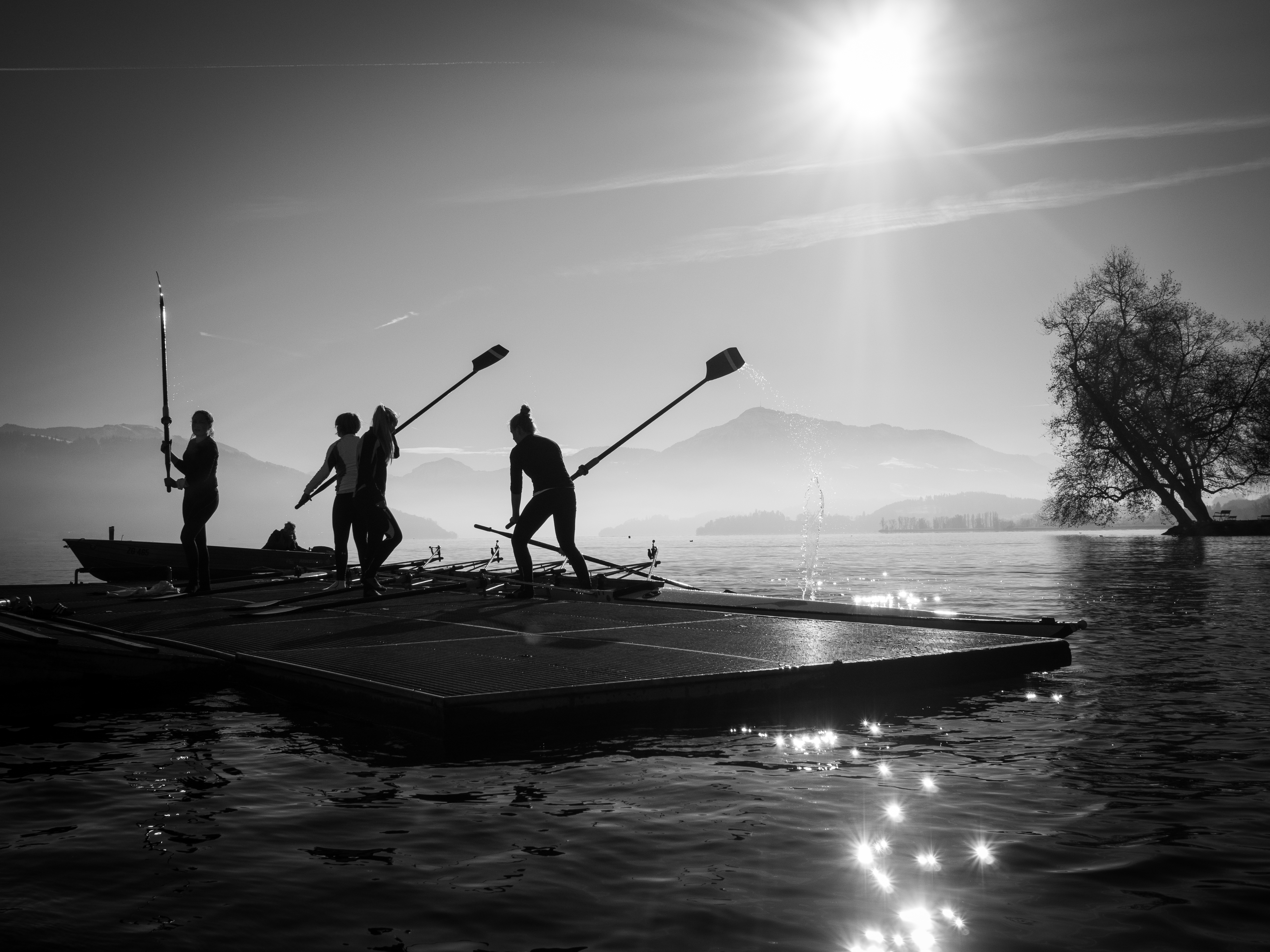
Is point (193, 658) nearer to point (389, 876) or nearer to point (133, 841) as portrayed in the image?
point (133, 841)

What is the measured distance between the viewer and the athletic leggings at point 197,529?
40.7 ft

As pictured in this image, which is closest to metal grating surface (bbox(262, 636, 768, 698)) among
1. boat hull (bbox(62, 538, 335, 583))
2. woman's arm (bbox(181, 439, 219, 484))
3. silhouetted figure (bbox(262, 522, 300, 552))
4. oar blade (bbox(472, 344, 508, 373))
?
woman's arm (bbox(181, 439, 219, 484))

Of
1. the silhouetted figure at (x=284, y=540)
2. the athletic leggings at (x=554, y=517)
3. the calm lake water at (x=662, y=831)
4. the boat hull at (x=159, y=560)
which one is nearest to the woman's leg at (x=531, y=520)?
the athletic leggings at (x=554, y=517)

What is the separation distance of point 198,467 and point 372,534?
300cm

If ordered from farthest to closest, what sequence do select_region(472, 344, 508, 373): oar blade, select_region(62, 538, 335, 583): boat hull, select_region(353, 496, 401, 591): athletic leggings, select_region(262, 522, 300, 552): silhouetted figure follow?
select_region(262, 522, 300, 552): silhouetted figure → select_region(62, 538, 335, 583): boat hull → select_region(472, 344, 508, 373): oar blade → select_region(353, 496, 401, 591): athletic leggings

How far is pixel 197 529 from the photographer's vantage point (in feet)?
41.4

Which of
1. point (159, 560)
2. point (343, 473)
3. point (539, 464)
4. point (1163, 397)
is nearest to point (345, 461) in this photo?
point (343, 473)

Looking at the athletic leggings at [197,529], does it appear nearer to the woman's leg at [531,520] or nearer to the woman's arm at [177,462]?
the woman's arm at [177,462]

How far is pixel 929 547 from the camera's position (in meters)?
74.4

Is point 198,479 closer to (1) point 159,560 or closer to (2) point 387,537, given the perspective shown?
(2) point 387,537

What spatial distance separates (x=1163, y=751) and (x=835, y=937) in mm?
3425

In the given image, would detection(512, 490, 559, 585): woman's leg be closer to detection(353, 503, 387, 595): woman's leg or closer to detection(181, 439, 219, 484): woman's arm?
detection(353, 503, 387, 595): woman's leg

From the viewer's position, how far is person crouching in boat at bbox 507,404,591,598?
1136 cm

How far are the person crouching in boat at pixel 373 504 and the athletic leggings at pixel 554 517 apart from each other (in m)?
1.68
